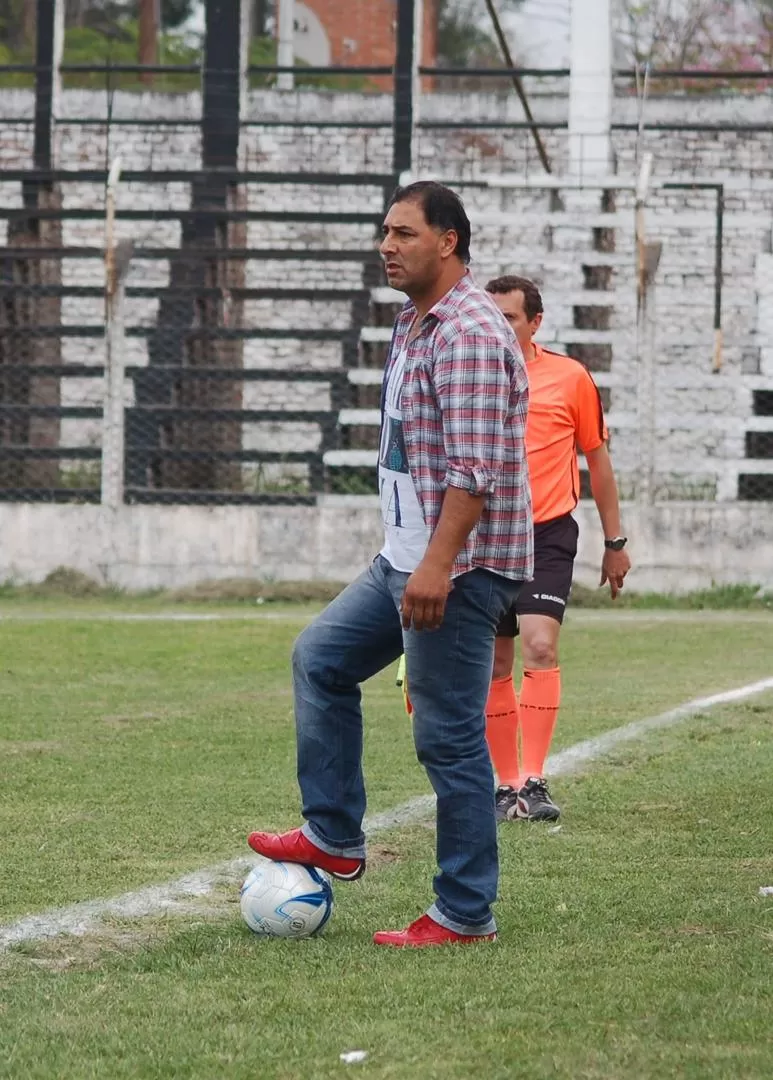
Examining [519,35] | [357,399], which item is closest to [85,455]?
[357,399]

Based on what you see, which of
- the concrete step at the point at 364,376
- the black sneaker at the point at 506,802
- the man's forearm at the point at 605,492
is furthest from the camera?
the concrete step at the point at 364,376

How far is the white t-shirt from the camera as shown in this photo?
15.8 feet

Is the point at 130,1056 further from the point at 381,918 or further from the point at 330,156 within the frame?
the point at 330,156

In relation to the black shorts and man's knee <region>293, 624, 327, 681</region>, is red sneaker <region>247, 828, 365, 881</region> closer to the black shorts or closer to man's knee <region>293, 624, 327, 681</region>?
man's knee <region>293, 624, 327, 681</region>

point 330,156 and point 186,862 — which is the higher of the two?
point 330,156

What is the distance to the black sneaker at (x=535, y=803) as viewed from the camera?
6703mm

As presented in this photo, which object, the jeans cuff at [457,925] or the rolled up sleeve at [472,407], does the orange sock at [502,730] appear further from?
the rolled up sleeve at [472,407]

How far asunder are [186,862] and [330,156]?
24401 millimetres

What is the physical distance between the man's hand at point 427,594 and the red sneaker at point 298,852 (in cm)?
77

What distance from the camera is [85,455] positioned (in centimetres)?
1834

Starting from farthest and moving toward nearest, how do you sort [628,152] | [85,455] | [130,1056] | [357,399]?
1. [628,152]
2. [357,399]
3. [85,455]
4. [130,1056]

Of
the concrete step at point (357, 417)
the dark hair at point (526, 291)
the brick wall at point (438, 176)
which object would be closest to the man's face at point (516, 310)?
the dark hair at point (526, 291)

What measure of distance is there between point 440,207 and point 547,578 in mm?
2674

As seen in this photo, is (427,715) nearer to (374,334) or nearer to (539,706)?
(539,706)
